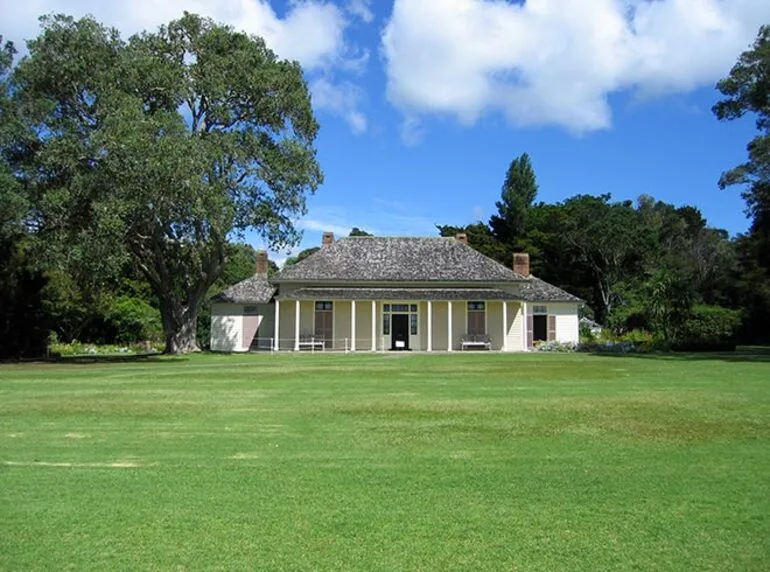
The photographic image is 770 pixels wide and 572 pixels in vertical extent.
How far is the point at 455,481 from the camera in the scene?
705 cm

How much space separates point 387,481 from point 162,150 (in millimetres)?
21329

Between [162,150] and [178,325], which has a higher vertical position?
[162,150]

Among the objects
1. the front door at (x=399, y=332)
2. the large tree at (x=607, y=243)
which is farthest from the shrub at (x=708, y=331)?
the large tree at (x=607, y=243)

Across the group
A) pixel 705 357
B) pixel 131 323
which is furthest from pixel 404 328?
pixel 131 323

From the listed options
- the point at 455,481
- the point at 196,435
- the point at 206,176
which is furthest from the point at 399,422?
the point at 206,176

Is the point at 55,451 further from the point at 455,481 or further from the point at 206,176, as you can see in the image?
the point at 206,176

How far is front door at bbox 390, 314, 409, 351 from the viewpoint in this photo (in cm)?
3962

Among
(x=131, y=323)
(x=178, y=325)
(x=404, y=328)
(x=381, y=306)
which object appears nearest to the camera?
(x=178, y=325)

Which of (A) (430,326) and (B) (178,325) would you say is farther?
(A) (430,326)

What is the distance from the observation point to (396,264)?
4069 centimetres

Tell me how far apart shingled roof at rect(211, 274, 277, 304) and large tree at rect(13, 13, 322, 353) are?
441 cm

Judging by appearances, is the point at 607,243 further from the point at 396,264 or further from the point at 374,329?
the point at 374,329

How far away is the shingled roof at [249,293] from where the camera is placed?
4084 centimetres

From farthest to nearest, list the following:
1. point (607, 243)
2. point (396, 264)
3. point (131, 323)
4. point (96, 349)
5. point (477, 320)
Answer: point (607, 243), point (131, 323), point (396, 264), point (477, 320), point (96, 349)
